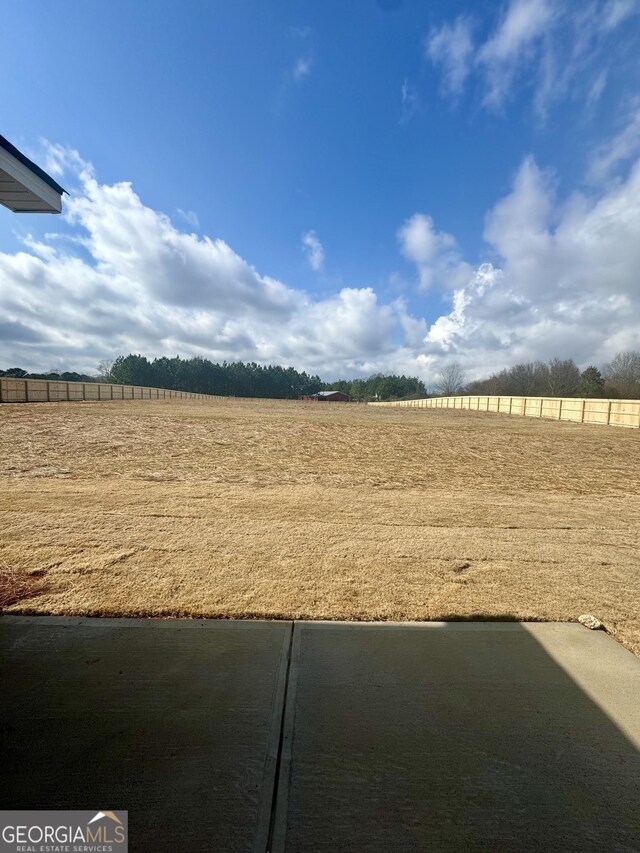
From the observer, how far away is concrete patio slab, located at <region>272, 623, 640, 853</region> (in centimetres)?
154

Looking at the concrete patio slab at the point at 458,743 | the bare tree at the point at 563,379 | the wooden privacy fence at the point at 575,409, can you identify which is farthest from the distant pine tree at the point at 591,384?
the concrete patio slab at the point at 458,743

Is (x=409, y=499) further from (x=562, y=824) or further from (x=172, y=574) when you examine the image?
(x=562, y=824)

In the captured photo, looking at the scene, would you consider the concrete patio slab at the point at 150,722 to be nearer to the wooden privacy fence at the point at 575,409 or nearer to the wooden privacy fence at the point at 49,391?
the wooden privacy fence at the point at 575,409

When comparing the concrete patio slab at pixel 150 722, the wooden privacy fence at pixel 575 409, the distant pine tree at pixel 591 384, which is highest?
the distant pine tree at pixel 591 384

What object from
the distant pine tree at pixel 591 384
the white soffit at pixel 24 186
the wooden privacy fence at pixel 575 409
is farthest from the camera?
the distant pine tree at pixel 591 384

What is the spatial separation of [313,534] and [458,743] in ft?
9.48

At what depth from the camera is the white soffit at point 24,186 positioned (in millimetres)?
3177

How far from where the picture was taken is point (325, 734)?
195 cm

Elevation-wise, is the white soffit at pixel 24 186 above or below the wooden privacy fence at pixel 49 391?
above

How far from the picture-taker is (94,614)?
2912mm

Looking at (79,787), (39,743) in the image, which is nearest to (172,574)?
(39,743)

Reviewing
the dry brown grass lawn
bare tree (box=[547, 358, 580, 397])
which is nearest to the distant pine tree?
bare tree (box=[547, 358, 580, 397])

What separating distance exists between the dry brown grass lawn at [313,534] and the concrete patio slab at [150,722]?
0.37m

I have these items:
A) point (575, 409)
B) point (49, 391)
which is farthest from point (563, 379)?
point (49, 391)
